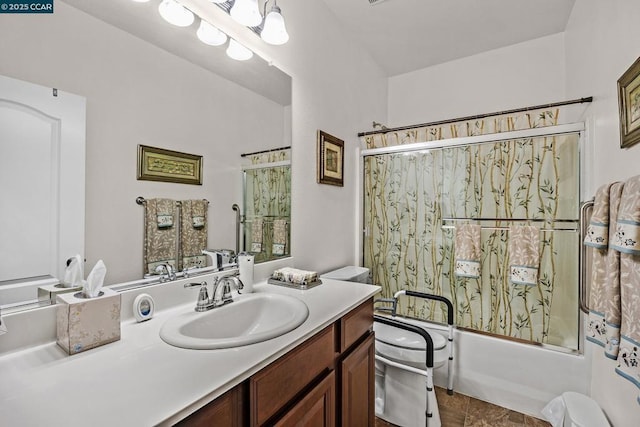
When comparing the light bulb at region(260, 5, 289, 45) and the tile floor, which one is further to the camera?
the tile floor

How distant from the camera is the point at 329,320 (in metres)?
1.00

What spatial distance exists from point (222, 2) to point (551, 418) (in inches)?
107

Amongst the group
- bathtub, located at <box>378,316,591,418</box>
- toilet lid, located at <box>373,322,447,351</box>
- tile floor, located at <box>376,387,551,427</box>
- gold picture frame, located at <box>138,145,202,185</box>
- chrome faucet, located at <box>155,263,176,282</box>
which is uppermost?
gold picture frame, located at <box>138,145,202,185</box>

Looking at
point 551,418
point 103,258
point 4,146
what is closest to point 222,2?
point 4,146

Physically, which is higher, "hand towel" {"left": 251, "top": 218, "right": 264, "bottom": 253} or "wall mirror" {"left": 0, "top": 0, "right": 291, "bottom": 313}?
"wall mirror" {"left": 0, "top": 0, "right": 291, "bottom": 313}

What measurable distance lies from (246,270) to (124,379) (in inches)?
27.7

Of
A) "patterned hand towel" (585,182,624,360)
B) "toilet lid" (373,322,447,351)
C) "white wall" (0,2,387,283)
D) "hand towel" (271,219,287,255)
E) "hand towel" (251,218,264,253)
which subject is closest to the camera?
"white wall" (0,2,387,283)

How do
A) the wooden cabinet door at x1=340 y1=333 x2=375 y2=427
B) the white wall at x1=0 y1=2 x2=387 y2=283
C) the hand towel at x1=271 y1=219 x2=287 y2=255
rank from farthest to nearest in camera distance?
the hand towel at x1=271 y1=219 x2=287 y2=255 → the wooden cabinet door at x1=340 y1=333 x2=375 y2=427 → the white wall at x1=0 y1=2 x2=387 y2=283

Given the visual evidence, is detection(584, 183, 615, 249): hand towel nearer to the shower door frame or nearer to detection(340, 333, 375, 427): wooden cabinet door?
the shower door frame

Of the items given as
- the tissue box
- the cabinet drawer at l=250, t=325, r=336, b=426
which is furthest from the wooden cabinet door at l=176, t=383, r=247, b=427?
the tissue box

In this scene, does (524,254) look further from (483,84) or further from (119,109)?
(119,109)

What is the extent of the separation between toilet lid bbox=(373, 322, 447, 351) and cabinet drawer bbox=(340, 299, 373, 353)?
464 millimetres

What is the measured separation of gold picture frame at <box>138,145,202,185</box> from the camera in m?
1.01

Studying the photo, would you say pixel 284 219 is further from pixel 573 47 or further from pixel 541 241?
pixel 573 47
